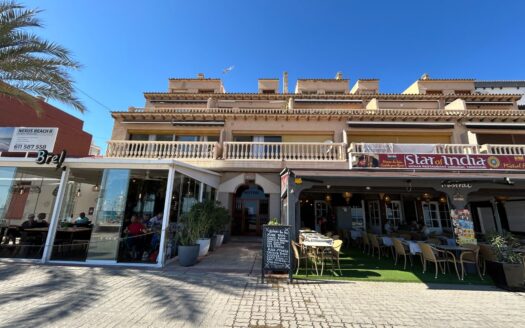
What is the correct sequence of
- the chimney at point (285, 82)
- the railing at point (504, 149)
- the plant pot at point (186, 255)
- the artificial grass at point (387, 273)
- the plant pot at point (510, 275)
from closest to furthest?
the plant pot at point (510, 275), the artificial grass at point (387, 273), the plant pot at point (186, 255), the railing at point (504, 149), the chimney at point (285, 82)

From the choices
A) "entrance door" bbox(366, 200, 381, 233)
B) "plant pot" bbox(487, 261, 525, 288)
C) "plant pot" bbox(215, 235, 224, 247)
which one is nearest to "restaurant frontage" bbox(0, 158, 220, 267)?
"plant pot" bbox(215, 235, 224, 247)

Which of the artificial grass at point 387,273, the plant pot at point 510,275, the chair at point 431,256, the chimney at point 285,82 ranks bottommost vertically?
the artificial grass at point 387,273

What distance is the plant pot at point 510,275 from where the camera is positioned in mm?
5305

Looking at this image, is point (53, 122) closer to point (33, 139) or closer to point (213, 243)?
point (33, 139)

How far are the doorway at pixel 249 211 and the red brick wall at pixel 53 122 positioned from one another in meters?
8.62

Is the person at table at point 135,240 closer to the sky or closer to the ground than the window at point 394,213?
closer to the ground

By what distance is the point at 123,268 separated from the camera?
6457mm

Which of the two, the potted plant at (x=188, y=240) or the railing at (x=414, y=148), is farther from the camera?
the railing at (x=414, y=148)

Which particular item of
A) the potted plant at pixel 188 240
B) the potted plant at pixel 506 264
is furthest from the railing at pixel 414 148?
the potted plant at pixel 188 240

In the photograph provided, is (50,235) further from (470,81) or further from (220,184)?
(470,81)

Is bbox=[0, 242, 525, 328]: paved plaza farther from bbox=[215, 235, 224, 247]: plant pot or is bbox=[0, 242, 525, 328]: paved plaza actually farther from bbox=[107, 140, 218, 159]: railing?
bbox=[107, 140, 218, 159]: railing

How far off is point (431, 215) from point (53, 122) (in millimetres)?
24400

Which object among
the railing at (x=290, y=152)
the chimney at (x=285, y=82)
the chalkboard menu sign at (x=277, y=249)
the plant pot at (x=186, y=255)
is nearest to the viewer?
the chalkboard menu sign at (x=277, y=249)

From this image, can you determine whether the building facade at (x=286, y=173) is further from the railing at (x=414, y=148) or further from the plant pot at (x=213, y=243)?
the plant pot at (x=213, y=243)
